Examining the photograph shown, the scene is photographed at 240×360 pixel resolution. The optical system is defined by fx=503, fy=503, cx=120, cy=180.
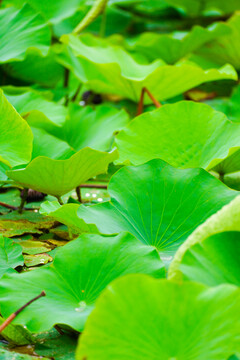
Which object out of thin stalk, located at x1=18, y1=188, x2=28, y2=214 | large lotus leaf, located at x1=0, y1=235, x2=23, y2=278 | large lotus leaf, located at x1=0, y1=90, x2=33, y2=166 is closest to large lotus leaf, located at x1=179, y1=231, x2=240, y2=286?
large lotus leaf, located at x1=0, y1=235, x2=23, y2=278

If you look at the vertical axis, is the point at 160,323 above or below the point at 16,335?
above

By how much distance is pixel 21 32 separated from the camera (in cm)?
159

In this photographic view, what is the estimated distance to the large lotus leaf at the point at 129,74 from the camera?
4.55 ft

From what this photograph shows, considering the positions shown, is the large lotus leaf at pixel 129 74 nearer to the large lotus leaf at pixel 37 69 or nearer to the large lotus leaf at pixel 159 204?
the large lotus leaf at pixel 37 69

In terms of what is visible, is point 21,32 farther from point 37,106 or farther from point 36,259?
point 36,259

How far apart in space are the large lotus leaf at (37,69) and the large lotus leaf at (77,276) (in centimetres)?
117

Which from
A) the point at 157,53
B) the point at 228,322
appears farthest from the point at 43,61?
the point at 228,322

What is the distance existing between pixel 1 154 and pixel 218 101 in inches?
48.0

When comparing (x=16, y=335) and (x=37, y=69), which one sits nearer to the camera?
(x=16, y=335)

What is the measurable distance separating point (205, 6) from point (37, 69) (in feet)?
4.29

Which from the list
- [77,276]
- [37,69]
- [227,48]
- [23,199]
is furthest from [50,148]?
[227,48]

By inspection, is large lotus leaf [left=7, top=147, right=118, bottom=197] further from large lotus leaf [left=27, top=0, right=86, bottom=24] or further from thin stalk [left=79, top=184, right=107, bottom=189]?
large lotus leaf [left=27, top=0, right=86, bottom=24]

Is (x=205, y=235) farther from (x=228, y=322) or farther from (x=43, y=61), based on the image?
(x=43, y=61)

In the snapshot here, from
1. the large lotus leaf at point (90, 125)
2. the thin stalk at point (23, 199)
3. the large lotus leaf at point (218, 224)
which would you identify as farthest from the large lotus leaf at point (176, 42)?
the large lotus leaf at point (218, 224)
